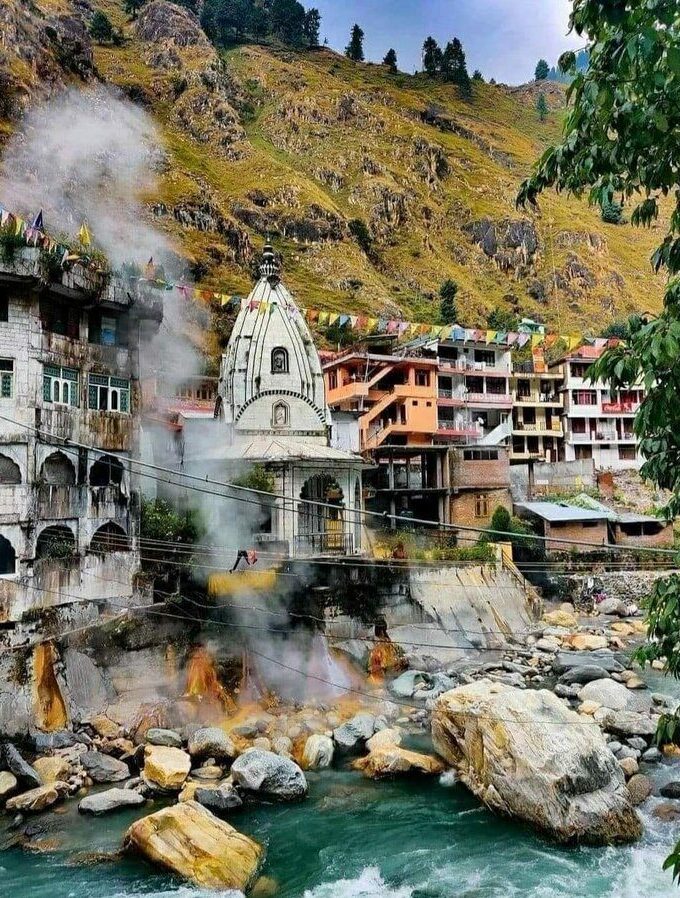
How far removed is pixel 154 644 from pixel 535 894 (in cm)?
1337

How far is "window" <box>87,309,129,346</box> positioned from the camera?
935 inches

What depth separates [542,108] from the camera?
16050 cm

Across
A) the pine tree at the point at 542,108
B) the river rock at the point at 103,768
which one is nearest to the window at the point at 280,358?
the river rock at the point at 103,768

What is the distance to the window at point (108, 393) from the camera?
75.8 ft

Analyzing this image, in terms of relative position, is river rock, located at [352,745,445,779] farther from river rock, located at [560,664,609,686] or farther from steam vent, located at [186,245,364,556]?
steam vent, located at [186,245,364,556]

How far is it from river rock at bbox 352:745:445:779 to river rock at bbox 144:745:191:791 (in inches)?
179

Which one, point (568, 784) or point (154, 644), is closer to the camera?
point (568, 784)

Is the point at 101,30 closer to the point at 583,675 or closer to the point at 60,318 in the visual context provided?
the point at 60,318

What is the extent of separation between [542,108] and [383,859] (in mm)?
177920

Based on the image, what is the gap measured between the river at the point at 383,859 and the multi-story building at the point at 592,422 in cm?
3854

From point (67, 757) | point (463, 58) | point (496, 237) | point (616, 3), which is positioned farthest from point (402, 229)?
point (616, 3)

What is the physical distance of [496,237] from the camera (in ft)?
330

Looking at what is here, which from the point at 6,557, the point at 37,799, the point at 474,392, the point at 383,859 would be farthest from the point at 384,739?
the point at 474,392

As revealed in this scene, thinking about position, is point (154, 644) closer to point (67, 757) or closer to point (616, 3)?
point (67, 757)
